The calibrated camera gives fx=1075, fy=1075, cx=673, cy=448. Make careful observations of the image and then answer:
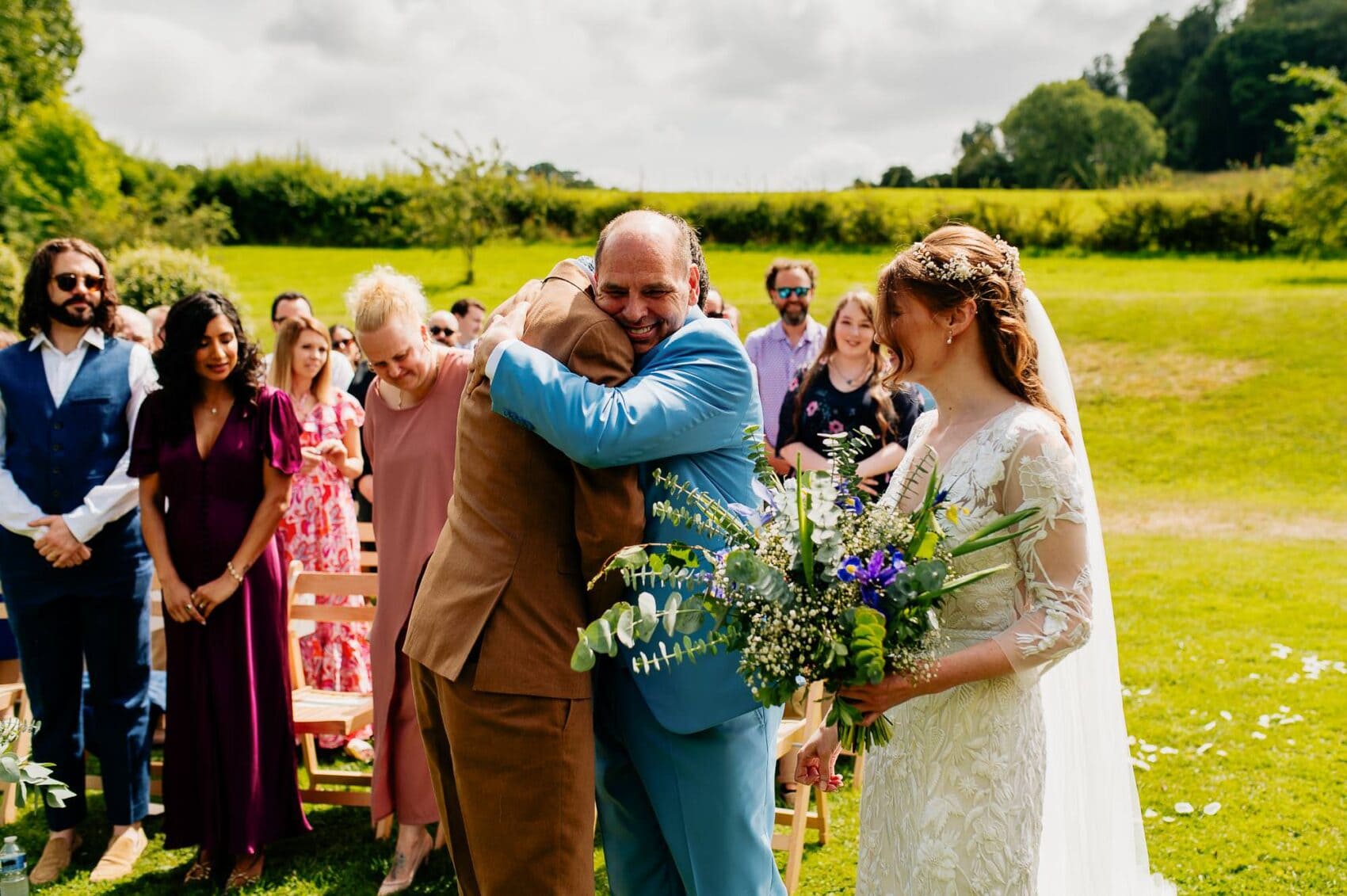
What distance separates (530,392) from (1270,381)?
2042 centimetres

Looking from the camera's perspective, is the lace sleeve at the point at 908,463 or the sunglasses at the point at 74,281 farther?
the sunglasses at the point at 74,281

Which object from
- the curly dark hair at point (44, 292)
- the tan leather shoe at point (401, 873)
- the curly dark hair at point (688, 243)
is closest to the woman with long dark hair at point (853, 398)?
the tan leather shoe at point (401, 873)

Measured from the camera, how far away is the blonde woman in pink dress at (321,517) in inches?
271

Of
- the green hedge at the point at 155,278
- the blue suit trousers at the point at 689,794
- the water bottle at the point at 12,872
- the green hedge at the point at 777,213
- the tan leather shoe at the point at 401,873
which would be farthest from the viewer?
the green hedge at the point at 777,213

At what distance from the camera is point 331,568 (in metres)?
6.93

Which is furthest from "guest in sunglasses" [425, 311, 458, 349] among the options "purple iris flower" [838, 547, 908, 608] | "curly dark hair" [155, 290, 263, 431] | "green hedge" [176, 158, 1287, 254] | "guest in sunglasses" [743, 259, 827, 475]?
"green hedge" [176, 158, 1287, 254]

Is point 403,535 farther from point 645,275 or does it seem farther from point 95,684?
point 645,275

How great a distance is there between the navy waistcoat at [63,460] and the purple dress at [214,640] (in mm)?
481

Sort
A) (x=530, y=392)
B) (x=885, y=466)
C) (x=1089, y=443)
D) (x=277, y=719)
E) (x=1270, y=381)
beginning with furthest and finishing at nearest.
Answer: (x=1270, y=381)
(x=1089, y=443)
(x=885, y=466)
(x=277, y=719)
(x=530, y=392)

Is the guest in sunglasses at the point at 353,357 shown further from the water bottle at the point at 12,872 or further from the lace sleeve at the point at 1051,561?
the lace sleeve at the point at 1051,561

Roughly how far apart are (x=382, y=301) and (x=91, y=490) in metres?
1.97

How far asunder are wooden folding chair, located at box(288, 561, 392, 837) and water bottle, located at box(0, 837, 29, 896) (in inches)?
78.9

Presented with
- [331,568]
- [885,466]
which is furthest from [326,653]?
[885,466]

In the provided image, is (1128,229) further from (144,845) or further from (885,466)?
(144,845)
